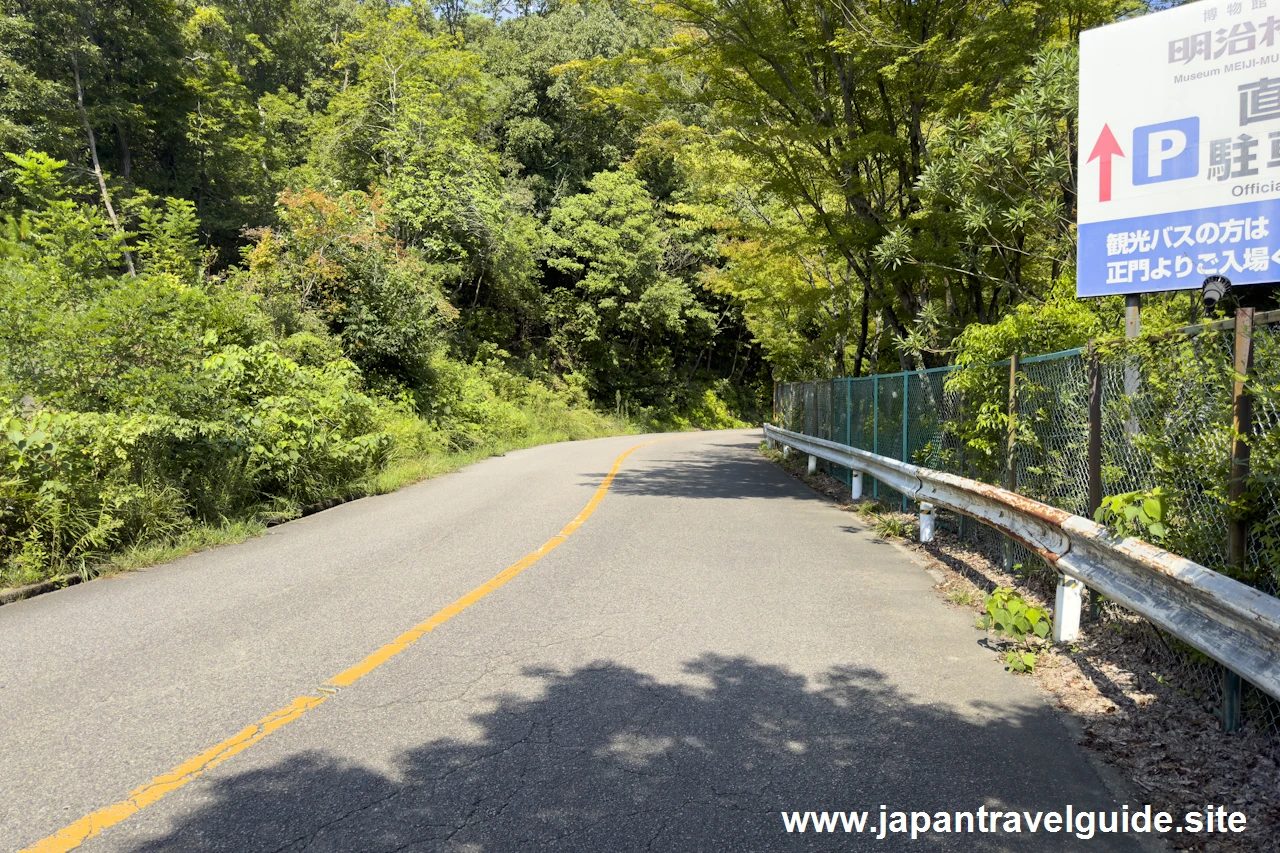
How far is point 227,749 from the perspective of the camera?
3.65 m

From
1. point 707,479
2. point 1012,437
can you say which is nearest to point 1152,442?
point 1012,437

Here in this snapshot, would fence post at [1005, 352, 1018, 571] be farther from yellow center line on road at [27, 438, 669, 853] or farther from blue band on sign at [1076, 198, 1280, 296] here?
yellow center line on road at [27, 438, 669, 853]

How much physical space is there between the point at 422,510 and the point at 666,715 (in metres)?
7.74

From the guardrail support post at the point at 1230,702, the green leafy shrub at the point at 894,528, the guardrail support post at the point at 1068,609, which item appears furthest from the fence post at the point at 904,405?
the guardrail support post at the point at 1230,702

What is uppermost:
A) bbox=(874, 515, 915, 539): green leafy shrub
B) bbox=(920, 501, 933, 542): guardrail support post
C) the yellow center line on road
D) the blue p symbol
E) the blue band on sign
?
the blue p symbol

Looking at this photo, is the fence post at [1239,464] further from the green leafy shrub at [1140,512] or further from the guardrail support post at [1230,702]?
the green leafy shrub at [1140,512]

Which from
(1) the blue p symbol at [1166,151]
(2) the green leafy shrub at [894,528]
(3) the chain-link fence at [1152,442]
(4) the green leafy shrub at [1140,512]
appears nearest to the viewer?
(3) the chain-link fence at [1152,442]

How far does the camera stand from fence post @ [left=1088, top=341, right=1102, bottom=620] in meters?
5.28

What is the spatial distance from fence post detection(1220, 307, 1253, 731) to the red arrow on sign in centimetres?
310

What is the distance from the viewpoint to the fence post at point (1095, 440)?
5.28 meters

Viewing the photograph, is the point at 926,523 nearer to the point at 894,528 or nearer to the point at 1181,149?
the point at 894,528

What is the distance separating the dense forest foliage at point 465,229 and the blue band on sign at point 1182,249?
1.66 feet

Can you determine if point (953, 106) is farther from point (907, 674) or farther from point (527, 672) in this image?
point (527, 672)

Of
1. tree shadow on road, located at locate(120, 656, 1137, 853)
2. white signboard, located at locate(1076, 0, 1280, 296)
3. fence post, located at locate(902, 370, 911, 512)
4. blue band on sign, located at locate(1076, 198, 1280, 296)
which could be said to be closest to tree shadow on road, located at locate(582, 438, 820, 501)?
fence post, located at locate(902, 370, 911, 512)
